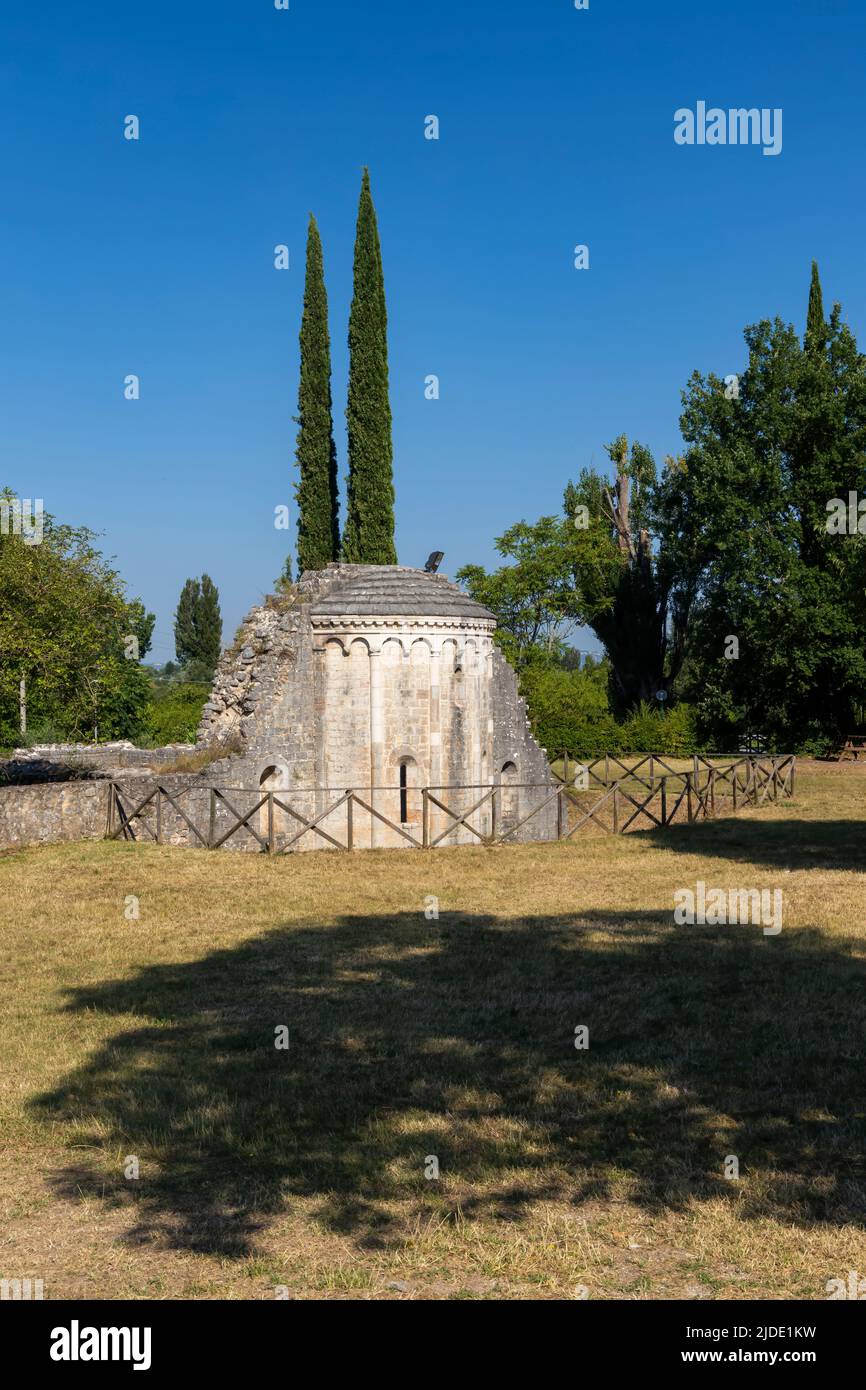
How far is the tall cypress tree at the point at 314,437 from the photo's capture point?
40.2 meters

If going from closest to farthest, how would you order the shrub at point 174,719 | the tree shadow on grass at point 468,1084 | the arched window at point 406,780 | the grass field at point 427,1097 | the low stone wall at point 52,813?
1. the grass field at point 427,1097
2. the tree shadow on grass at point 468,1084
3. the low stone wall at point 52,813
4. the arched window at point 406,780
5. the shrub at point 174,719

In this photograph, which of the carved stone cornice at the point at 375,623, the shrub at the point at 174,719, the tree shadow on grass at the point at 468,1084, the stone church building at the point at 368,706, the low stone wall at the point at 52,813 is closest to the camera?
the tree shadow on grass at the point at 468,1084

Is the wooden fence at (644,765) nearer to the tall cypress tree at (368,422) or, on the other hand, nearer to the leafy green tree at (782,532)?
the leafy green tree at (782,532)

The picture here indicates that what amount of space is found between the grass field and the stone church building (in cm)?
542

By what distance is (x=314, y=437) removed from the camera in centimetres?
4028

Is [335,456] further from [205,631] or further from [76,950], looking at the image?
[205,631]

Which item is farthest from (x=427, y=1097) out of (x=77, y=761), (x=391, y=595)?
(x=77, y=761)

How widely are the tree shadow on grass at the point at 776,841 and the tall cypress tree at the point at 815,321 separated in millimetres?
22831

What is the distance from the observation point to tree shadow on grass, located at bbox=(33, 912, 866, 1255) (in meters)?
7.42

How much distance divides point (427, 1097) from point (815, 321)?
40.9 m

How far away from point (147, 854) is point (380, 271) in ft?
85.1

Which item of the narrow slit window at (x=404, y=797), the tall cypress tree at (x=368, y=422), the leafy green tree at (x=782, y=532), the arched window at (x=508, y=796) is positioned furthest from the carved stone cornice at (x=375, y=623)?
the leafy green tree at (x=782, y=532)

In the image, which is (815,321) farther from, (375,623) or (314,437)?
(375,623)

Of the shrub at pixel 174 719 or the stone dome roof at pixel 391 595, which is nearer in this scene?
the stone dome roof at pixel 391 595
